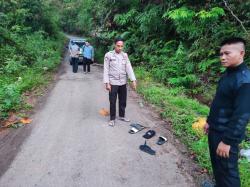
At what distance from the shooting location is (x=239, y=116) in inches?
158

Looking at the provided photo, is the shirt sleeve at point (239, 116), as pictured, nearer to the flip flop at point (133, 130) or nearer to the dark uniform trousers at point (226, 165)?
the dark uniform trousers at point (226, 165)

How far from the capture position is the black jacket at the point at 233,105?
3994mm

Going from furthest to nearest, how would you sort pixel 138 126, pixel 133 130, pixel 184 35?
1. pixel 184 35
2. pixel 138 126
3. pixel 133 130

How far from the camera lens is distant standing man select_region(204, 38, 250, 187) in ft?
13.2

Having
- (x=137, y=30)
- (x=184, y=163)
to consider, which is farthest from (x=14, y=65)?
(x=184, y=163)

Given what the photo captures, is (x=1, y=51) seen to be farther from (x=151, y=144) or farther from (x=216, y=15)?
(x=151, y=144)

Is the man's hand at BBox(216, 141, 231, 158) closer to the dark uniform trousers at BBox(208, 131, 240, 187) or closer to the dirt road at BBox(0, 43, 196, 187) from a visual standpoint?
the dark uniform trousers at BBox(208, 131, 240, 187)

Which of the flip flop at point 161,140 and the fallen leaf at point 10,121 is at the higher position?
the flip flop at point 161,140

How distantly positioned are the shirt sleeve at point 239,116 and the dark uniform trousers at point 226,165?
0.68 ft

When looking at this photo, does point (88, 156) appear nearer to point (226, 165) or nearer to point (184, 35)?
point (226, 165)

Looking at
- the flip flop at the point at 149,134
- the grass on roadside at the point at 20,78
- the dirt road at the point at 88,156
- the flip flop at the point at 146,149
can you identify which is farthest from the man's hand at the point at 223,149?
the grass on roadside at the point at 20,78

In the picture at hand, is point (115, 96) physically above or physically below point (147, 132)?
above

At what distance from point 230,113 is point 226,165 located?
2.25ft

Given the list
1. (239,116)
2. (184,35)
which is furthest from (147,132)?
(184,35)
